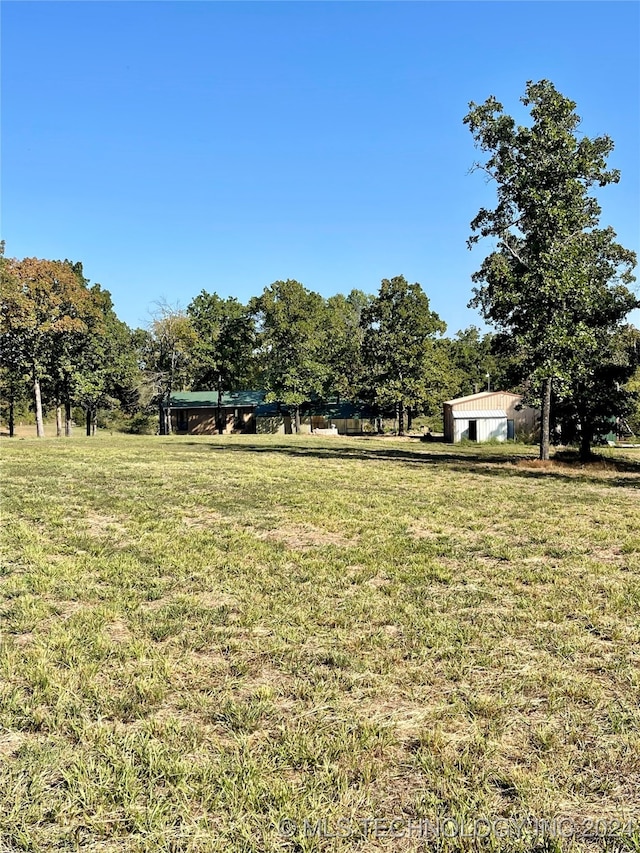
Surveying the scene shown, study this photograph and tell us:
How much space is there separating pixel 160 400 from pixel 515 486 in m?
37.6

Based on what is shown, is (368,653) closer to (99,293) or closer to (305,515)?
(305,515)

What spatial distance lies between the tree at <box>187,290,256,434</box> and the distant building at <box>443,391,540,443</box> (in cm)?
1904

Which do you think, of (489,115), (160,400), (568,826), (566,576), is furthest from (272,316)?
(568,826)

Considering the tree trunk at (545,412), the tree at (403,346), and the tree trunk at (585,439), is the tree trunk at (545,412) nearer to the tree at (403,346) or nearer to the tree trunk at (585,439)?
the tree trunk at (585,439)

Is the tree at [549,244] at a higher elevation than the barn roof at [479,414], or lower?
higher

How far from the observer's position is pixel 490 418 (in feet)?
122

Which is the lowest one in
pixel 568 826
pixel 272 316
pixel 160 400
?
pixel 568 826

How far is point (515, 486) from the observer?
39.7 feet

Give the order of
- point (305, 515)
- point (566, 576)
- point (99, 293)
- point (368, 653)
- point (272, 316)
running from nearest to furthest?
point (368, 653), point (566, 576), point (305, 515), point (99, 293), point (272, 316)

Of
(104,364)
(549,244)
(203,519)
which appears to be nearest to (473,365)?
(104,364)

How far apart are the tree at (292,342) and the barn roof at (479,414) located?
12.0 meters

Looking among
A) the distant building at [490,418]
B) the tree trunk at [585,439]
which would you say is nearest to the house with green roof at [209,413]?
the distant building at [490,418]

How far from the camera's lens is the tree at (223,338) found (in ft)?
153

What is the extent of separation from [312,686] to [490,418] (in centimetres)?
3588
